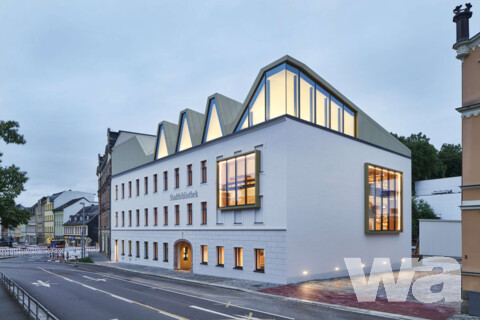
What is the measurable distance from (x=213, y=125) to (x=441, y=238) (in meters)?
23.2

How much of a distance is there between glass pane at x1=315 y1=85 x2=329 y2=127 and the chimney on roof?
468 inches

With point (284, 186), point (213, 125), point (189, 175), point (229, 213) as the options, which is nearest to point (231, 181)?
point (229, 213)

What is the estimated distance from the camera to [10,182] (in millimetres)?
13633

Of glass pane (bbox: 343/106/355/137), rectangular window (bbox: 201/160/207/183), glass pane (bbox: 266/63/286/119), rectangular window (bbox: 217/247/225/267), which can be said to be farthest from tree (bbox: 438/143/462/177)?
rectangular window (bbox: 217/247/225/267)

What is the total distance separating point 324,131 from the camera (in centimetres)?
2538

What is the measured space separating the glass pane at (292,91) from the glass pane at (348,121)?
18.0 ft

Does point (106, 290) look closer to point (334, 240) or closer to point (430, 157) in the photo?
point (334, 240)

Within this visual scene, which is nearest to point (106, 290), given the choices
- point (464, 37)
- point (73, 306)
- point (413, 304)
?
point (73, 306)

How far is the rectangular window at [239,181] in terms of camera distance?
24578 millimetres

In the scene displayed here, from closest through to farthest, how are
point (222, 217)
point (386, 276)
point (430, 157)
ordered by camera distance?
1. point (386, 276)
2. point (222, 217)
3. point (430, 157)

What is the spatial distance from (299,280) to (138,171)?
81.4 feet

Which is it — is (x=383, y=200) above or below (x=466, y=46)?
below

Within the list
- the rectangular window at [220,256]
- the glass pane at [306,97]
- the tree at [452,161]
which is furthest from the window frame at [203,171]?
the tree at [452,161]

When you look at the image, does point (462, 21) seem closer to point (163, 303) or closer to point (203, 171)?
point (163, 303)
